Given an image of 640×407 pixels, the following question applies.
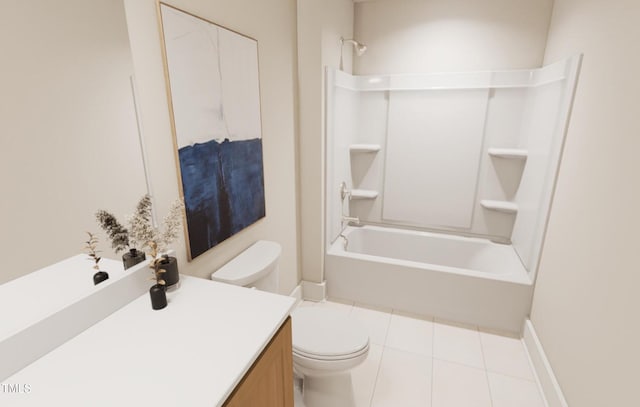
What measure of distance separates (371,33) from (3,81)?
2.70 metres

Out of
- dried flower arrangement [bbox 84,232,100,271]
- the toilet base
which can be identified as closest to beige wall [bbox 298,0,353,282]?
the toilet base

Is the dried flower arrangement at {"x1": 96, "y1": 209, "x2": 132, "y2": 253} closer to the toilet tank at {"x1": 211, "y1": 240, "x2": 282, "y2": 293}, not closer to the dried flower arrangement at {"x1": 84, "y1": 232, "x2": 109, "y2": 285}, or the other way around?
the dried flower arrangement at {"x1": 84, "y1": 232, "x2": 109, "y2": 285}

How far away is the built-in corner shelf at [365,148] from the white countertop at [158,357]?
2041mm

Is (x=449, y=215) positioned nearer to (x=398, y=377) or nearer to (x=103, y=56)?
(x=398, y=377)

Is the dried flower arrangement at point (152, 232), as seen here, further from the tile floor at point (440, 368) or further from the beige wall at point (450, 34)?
the beige wall at point (450, 34)

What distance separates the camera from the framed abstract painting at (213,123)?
1237mm

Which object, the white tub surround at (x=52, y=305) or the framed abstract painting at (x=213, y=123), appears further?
the framed abstract painting at (x=213, y=123)

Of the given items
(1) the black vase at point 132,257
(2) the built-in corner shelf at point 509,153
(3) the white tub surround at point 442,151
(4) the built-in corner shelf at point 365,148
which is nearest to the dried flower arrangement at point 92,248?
(1) the black vase at point 132,257

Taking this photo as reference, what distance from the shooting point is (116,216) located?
1021 millimetres

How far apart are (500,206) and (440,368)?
1.48 meters

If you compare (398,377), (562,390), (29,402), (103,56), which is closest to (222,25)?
(103,56)

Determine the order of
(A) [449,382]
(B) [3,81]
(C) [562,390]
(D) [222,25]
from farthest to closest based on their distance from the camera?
(A) [449,382] → (C) [562,390] → (D) [222,25] → (B) [3,81]

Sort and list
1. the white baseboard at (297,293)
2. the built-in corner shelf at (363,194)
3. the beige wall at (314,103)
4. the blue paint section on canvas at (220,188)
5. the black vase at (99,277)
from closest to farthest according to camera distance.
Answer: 1. the black vase at (99,277)
2. the blue paint section on canvas at (220,188)
3. the beige wall at (314,103)
4. the white baseboard at (297,293)
5. the built-in corner shelf at (363,194)

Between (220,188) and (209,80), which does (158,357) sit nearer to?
(220,188)
